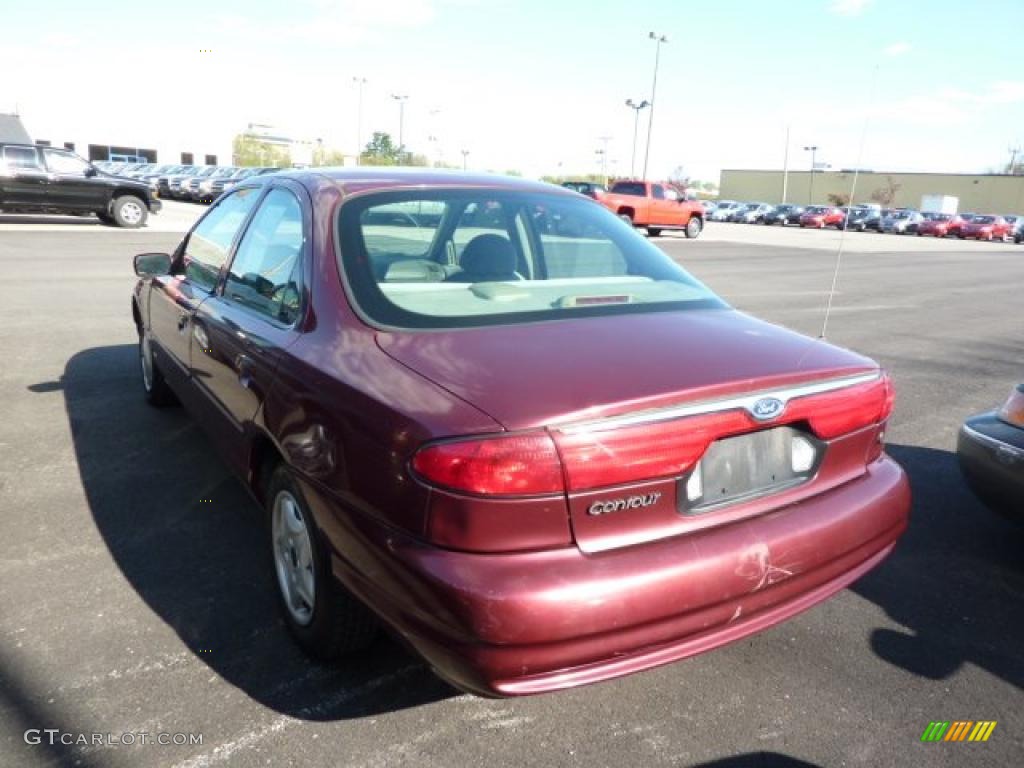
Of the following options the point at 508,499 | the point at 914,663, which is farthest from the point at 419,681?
the point at 914,663

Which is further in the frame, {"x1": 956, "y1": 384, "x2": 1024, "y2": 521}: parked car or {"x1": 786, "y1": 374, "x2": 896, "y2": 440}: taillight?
{"x1": 956, "y1": 384, "x2": 1024, "y2": 521}: parked car

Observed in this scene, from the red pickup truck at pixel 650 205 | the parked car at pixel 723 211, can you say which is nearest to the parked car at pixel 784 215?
the parked car at pixel 723 211

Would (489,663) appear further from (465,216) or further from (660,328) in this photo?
(465,216)

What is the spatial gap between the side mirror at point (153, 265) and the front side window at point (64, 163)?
53.1ft

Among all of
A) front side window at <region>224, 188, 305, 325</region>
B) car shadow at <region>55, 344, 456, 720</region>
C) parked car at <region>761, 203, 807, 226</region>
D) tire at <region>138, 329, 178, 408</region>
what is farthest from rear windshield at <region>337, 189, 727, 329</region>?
parked car at <region>761, 203, 807, 226</region>

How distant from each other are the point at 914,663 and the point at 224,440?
2811 millimetres

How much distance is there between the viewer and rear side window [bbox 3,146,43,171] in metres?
17.4

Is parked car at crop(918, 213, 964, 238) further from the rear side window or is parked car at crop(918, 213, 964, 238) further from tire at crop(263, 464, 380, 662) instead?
tire at crop(263, 464, 380, 662)

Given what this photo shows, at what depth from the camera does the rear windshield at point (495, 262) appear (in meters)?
2.64

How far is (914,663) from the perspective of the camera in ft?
9.29

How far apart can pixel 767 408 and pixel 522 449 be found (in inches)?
29.7

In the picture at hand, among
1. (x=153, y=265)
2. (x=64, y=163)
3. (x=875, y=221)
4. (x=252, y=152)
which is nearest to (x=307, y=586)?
(x=153, y=265)

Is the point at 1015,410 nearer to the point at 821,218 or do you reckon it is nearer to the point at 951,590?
the point at 951,590

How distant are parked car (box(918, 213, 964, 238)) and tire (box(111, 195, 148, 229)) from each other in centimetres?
4705
